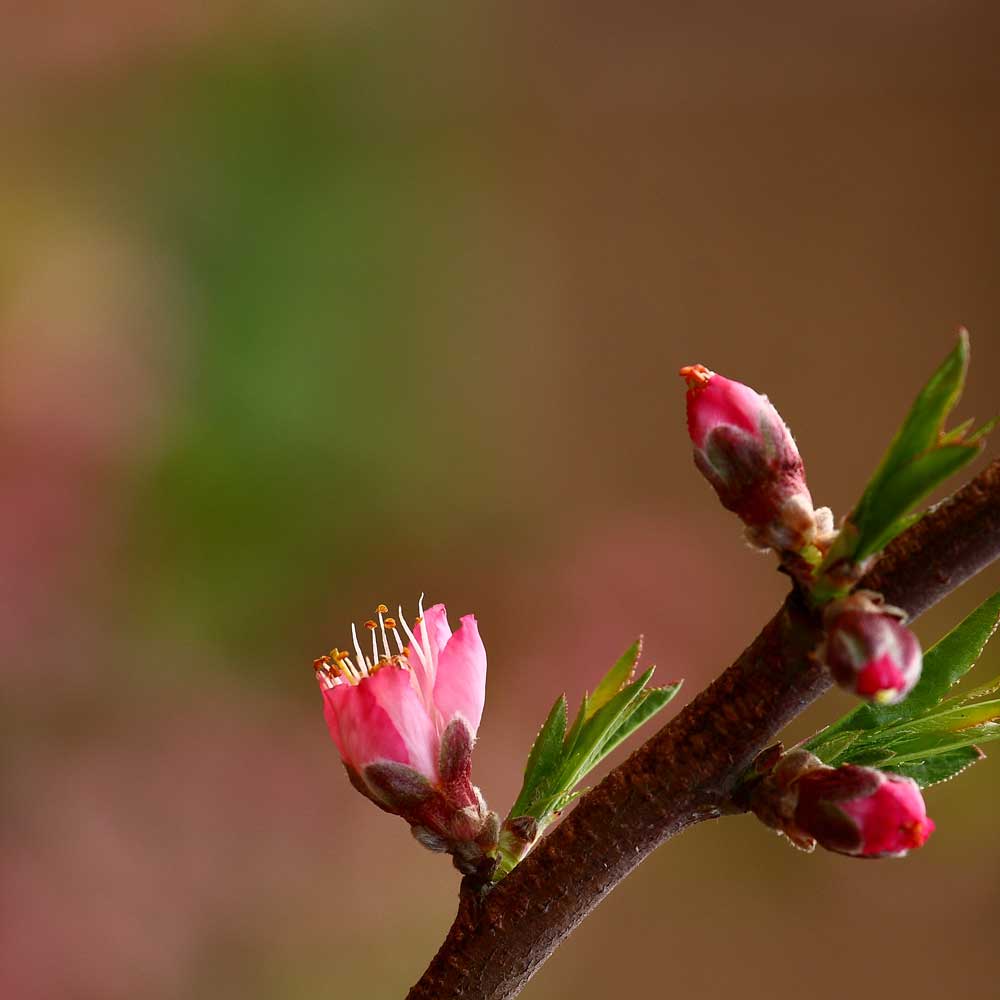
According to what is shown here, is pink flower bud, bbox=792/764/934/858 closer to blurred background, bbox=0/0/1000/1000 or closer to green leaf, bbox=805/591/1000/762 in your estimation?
green leaf, bbox=805/591/1000/762

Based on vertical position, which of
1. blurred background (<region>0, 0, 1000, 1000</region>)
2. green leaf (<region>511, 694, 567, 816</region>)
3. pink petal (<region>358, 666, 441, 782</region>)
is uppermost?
blurred background (<region>0, 0, 1000, 1000</region>)

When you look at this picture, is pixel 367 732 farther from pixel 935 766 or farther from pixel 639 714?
pixel 935 766

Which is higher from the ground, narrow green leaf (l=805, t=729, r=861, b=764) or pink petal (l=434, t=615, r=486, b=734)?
pink petal (l=434, t=615, r=486, b=734)

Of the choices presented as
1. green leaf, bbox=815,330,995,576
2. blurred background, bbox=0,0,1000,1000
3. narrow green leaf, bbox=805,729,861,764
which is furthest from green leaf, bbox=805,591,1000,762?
blurred background, bbox=0,0,1000,1000

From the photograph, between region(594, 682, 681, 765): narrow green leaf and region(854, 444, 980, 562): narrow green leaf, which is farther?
region(594, 682, 681, 765): narrow green leaf

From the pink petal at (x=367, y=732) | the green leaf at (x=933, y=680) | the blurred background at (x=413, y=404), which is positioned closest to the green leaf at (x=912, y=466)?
the green leaf at (x=933, y=680)

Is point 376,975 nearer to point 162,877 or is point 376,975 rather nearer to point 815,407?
point 162,877

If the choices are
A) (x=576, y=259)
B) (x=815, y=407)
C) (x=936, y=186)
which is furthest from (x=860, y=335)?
(x=576, y=259)
